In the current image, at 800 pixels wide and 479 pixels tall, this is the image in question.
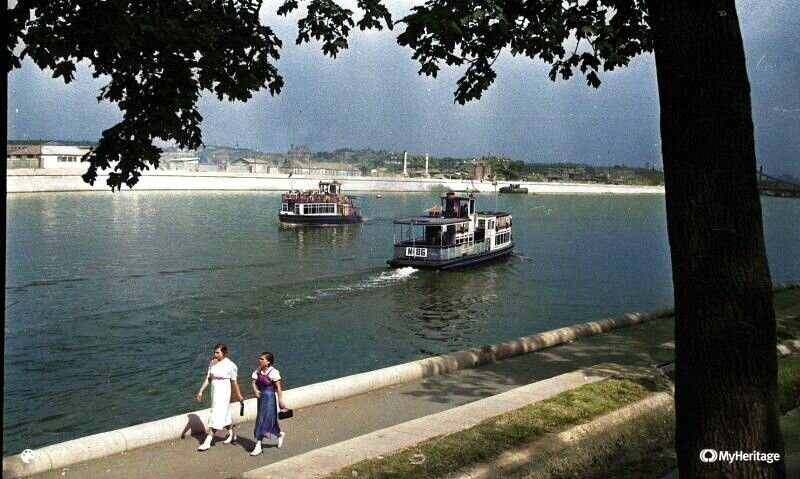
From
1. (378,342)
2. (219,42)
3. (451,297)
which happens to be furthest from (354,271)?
(219,42)

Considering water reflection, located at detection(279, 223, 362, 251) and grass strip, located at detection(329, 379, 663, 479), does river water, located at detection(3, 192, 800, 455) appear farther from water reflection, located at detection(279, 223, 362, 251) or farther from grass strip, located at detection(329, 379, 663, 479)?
grass strip, located at detection(329, 379, 663, 479)

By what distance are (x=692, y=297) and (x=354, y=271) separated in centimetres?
4167

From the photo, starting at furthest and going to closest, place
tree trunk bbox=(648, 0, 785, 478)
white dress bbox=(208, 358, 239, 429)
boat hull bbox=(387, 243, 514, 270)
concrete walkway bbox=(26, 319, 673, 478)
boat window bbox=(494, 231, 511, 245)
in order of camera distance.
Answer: boat window bbox=(494, 231, 511, 245) < boat hull bbox=(387, 243, 514, 270) < white dress bbox=(208, 358, 239, 429) < concrete walkway bbox=(26, 319, 673, 478) < tree trunk bbox=(648, 0, 785, 478)

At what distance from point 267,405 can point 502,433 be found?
9.50ft

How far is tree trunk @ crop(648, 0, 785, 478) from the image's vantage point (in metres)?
5.54

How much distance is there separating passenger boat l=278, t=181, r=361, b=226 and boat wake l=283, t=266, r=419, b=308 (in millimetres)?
34331

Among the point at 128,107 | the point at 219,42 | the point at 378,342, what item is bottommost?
the point at 378,342

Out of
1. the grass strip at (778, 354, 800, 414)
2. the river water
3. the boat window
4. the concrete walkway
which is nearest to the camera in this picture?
the concrete walkway

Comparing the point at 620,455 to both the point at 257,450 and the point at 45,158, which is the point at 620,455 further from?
the point at 45,158

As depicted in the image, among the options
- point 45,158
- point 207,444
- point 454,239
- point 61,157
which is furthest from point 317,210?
point 61,157

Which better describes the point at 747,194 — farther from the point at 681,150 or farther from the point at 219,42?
the point at 219,42

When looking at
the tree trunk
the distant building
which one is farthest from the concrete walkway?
the distant building

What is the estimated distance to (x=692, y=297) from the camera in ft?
18.6

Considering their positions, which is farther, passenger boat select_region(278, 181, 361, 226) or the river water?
passenger boat select_region(278, 181, 361, 226)
